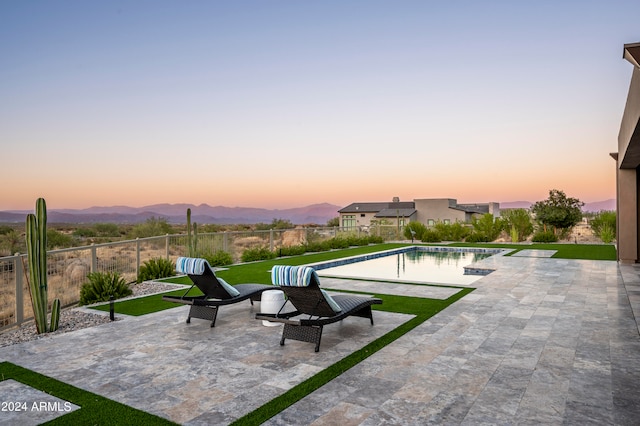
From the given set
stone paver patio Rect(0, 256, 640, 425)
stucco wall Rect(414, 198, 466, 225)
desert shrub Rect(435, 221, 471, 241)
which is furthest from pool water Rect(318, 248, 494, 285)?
stucco wall Rect(414, 198, 466, 225)

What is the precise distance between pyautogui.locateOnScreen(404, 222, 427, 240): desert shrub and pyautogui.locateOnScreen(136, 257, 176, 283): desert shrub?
583 inches

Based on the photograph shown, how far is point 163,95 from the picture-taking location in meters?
18.5

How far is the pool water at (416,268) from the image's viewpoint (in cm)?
1149

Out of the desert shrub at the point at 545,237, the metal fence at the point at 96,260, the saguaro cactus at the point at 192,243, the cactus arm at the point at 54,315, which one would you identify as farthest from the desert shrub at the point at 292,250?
the desert shrub at the point at 545,237

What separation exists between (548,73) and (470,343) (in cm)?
1557

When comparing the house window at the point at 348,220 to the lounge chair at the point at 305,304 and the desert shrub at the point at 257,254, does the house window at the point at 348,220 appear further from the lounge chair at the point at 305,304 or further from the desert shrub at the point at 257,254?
the lounge chair at the point at 305,304

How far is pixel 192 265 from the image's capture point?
5.91 meters

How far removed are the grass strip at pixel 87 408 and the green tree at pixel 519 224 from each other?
73.4 ft

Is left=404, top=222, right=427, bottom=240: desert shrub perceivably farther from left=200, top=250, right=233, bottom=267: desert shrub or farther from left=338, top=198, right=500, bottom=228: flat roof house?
left=338, top=198, right=500, bottom=228: flat roof house

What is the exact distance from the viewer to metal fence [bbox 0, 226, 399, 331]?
21.8 feet

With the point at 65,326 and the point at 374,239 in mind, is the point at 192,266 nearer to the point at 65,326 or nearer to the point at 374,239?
the point at 65,326

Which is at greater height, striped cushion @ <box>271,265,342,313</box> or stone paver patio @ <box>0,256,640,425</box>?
striped cushion @ <box>271,265,342,313</box>

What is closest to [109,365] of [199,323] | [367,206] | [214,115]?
[199,323]

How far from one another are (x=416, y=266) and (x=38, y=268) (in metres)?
11.7
